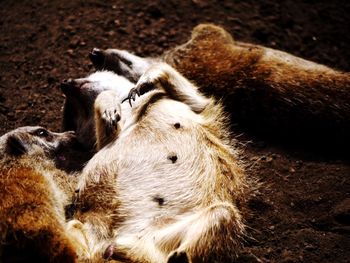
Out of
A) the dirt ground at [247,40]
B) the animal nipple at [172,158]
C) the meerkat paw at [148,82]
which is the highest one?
the meerkat paw at [148,82]

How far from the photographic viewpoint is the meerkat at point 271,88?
4.62 metres

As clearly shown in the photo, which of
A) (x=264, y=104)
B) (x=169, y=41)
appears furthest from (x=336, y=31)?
(x=264, y=104)

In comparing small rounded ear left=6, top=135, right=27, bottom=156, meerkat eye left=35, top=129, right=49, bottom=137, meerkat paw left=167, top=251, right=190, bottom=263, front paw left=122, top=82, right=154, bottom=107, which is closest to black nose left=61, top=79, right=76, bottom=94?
meerkat eye left=35, top=129, right=49, bottom=137

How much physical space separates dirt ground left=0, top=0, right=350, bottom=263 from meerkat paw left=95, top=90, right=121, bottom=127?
123cm

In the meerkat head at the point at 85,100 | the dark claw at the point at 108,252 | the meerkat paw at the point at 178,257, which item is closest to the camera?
the meerkat paw at the point at 178,257

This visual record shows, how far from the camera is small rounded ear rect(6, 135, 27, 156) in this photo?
4.08m

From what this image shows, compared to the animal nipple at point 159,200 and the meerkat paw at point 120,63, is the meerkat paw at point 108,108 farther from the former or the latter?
the animal nipple at point 159,200

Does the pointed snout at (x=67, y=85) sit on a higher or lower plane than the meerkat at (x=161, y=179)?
higher

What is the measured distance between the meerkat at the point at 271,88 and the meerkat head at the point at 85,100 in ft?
0.94

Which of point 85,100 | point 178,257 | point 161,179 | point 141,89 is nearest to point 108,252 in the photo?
point 178,257

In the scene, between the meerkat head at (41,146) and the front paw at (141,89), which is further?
the front paw at (141,89)

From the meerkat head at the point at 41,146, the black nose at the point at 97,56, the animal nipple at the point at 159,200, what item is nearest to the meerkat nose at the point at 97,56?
the black nose at the point at 97,56

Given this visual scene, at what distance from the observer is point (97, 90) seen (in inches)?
184

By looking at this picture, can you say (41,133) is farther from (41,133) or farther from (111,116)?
(111,116)
